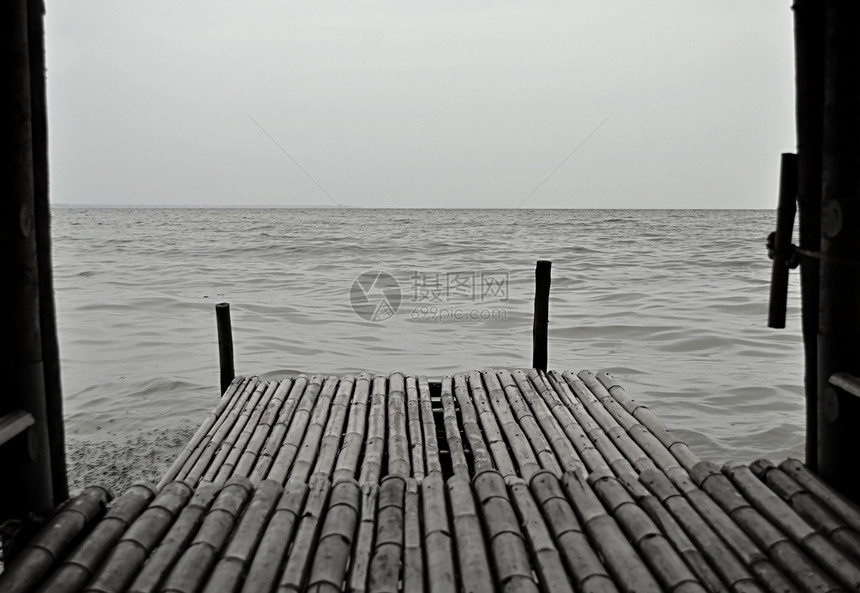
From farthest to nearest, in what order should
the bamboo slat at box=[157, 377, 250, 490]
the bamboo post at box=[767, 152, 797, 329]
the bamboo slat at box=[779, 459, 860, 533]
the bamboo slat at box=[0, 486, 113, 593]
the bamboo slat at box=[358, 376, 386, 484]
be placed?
the bamboo slat at box=[157, 377, 250, 490]
the bamboo slat at box=[358, 376, 386, 484]
the bamboo post at box=[767, 152, 797, 329]
the bamboo slat at box=[779, 459, 860, 533]
the bamboo slat at box=[0, 486, 113, 593]

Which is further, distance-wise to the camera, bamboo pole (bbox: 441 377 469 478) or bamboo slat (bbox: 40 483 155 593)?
bamboo pole (bbox: 441 377 469 478)

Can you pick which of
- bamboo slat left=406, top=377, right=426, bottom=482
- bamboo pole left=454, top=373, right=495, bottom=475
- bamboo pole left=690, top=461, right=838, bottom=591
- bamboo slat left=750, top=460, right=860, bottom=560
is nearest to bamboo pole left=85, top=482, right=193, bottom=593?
bamboo slat left=406, top=377, right=426, bottom=482

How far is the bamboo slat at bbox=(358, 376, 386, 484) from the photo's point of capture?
474 cm

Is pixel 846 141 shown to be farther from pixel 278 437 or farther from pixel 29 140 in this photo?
pixel 278 437

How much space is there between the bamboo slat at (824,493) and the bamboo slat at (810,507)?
2cm

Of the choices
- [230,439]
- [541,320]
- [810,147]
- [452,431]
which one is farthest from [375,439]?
[810,147]

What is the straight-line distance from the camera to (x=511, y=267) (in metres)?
26.7

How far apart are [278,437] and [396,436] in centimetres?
101

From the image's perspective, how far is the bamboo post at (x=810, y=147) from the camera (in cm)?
321

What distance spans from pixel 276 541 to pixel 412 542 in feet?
1.84

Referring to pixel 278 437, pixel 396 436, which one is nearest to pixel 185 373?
pixel 278 437

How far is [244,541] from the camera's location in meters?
2.74

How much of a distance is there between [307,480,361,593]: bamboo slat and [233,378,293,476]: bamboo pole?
2016 mm

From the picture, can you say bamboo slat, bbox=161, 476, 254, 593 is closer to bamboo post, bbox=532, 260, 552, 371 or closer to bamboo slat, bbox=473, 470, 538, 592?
bamboo slat, bbox=473, 470, 538, 592
